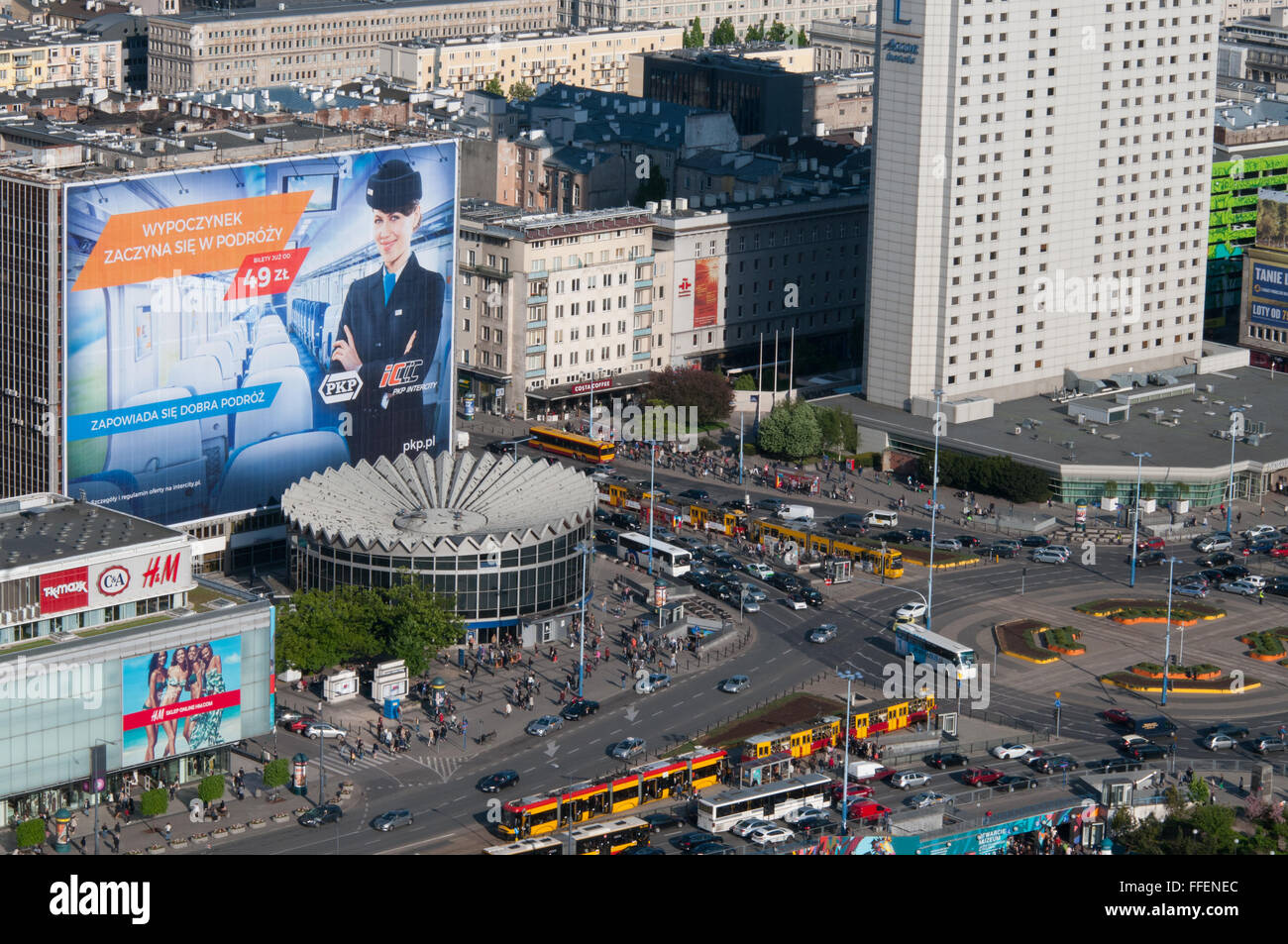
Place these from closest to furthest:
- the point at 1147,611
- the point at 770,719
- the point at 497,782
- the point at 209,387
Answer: the point at 497,782 → the point at 770,719 → the point at 209,387 → the point at 1147,611

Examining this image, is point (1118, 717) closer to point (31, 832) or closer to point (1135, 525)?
point (1135, 525)

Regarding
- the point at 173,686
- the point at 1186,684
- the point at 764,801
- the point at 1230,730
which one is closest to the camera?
the point at 764,801

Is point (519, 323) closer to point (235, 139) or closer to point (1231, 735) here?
point (235, 139)

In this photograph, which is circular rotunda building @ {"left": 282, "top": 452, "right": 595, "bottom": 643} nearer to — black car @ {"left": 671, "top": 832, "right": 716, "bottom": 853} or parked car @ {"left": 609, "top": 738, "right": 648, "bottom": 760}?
parked car @ {"left": 609, "top": 738, "right": 648, "bottom": 760}

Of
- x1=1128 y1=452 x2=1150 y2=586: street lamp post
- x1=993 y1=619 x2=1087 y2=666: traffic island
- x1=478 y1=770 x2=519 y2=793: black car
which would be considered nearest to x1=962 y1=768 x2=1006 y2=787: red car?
x1=993 y1=619 x2=1087 y2=666: traffic island

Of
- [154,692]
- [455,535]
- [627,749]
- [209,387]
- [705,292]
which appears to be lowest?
[627,749]

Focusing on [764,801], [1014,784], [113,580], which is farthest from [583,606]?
[113,580]

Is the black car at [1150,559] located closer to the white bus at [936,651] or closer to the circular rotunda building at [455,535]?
the white bus at [936,651]
